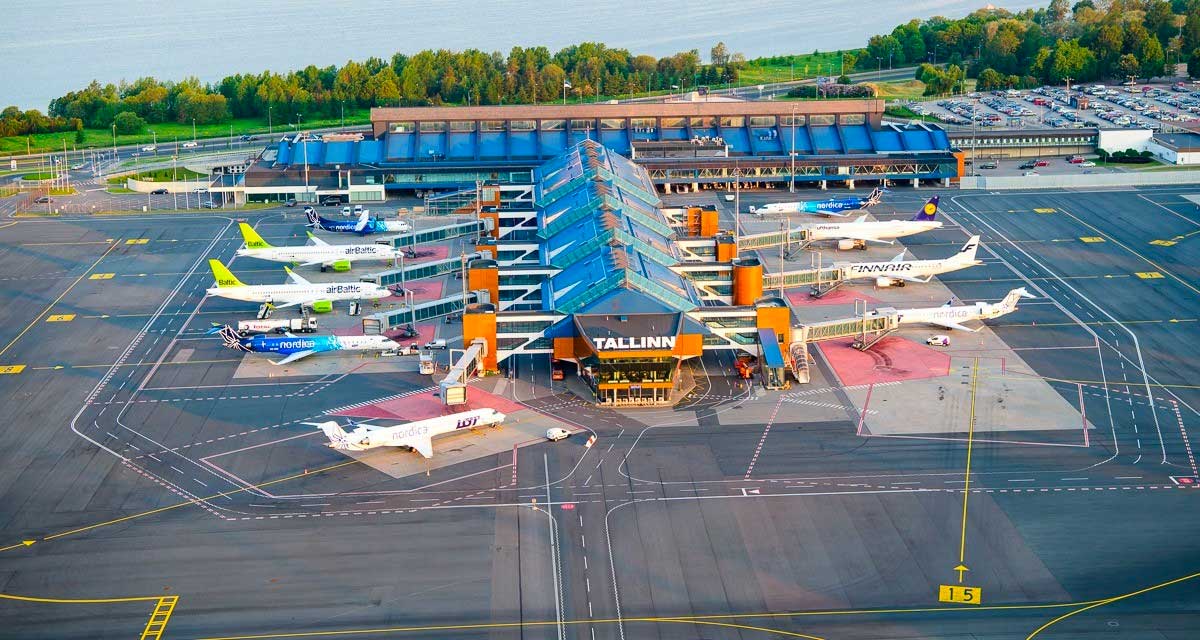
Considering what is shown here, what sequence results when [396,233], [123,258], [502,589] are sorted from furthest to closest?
[396,233], [123,258], [502,589]

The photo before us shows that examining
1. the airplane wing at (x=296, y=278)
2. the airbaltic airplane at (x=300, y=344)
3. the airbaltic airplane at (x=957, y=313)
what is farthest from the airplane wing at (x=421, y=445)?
the airbaltic airplane at (x=957, y=313)

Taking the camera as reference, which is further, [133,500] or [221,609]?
[133,500]

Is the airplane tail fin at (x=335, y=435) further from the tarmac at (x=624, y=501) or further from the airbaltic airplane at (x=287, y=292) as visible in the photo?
the airbaltic airplane at (x=287, y=292)

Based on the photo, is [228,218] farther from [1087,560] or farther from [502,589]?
[1087,560]

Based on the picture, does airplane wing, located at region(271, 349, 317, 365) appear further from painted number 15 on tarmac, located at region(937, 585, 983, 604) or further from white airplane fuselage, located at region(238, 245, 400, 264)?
painted number 15 on tarmac, located at region(937, 585, 983, 604)

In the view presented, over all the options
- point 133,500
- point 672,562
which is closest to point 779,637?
point 672,562

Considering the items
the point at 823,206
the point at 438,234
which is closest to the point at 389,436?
the point at 438,234
